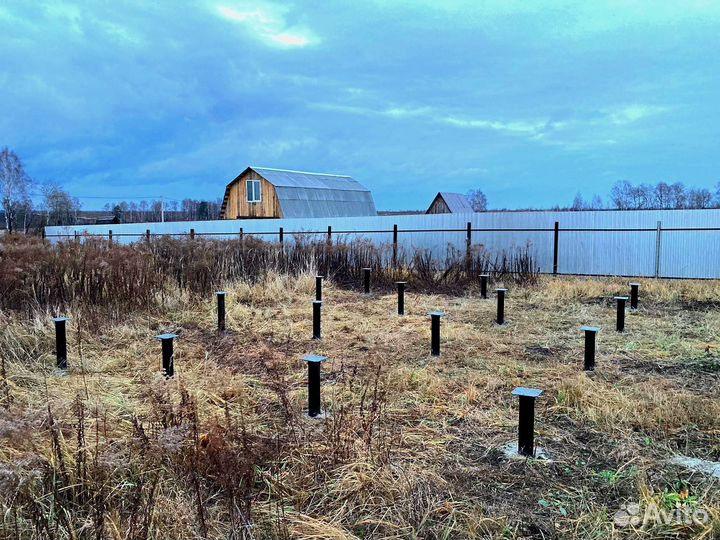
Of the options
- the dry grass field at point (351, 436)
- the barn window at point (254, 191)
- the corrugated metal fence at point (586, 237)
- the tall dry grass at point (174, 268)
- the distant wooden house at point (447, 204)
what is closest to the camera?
the dry grass field at point (351, 436)

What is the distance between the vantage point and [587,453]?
2885mm

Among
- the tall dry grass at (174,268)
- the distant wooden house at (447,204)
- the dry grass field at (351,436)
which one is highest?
the distant wooden house at (447,204)

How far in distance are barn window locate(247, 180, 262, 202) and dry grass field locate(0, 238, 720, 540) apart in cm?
2315

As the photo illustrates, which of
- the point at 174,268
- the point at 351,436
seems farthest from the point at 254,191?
the point at 351,436

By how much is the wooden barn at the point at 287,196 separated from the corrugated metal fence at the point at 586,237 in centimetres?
1327

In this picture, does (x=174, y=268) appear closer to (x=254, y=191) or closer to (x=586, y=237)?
(x=586, y=237)

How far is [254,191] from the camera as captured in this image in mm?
28828

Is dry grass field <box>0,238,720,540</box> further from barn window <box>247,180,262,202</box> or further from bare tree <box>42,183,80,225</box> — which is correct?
bare tree <box>42,183,80,225</box>

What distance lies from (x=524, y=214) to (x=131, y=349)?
35.1 feet

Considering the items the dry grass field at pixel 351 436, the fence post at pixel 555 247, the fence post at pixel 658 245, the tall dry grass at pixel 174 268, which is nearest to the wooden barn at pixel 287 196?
the tall dry grass at pixel 174 268

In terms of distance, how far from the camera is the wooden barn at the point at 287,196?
27594 mm

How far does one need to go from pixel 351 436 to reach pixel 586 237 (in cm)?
1145

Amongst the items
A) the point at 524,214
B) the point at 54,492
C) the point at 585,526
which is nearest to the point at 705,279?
the point at 524,214

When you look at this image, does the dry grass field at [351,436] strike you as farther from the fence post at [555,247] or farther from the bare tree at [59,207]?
the bare tree at [59,207]
